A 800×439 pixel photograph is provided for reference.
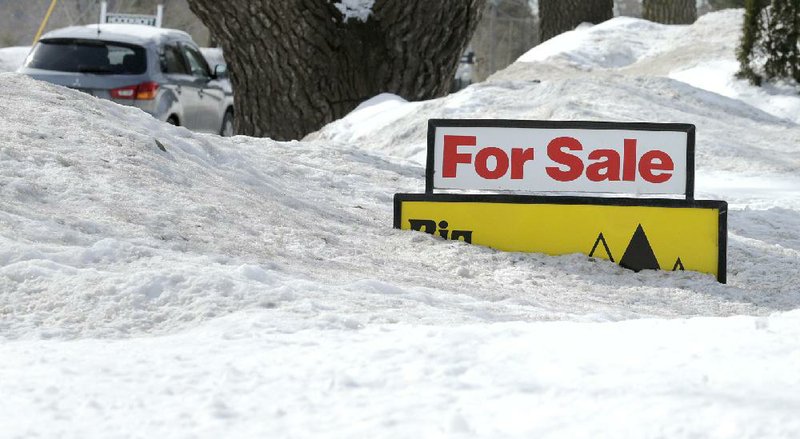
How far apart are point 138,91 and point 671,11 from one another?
33.1ft

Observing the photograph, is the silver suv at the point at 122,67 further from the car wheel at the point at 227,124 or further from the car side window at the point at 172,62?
the car wheel at the point at 227,124

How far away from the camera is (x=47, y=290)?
13.5 feet

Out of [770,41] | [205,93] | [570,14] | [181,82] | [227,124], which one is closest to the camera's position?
[770,41]

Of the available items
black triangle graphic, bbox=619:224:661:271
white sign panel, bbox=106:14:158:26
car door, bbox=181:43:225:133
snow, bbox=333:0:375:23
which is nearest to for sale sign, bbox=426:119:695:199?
black triangle graphic, bbox=619:224:661:271

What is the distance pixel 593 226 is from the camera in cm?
603

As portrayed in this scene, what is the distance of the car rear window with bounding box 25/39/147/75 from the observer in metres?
12.8

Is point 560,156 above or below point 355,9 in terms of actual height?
below

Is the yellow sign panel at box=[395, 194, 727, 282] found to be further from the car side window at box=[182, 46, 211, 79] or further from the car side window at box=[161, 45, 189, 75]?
the car side window at box=[182, 46, 211, 79]

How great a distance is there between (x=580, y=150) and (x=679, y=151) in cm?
48

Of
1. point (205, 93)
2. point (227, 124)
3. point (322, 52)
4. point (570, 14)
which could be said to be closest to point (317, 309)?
point (322, 52)

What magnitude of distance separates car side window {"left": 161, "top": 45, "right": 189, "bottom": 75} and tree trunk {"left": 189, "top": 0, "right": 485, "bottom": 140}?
2.36 meters

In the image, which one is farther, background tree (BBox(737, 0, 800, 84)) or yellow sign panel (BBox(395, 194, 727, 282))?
background tree (BBox(737, 0, 800, 84))

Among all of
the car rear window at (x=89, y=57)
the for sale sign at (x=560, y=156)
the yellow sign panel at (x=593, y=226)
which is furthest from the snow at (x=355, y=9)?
the yellow sign panel at (x=593, y=226)

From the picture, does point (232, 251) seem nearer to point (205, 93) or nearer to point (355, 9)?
point (355, 9)
